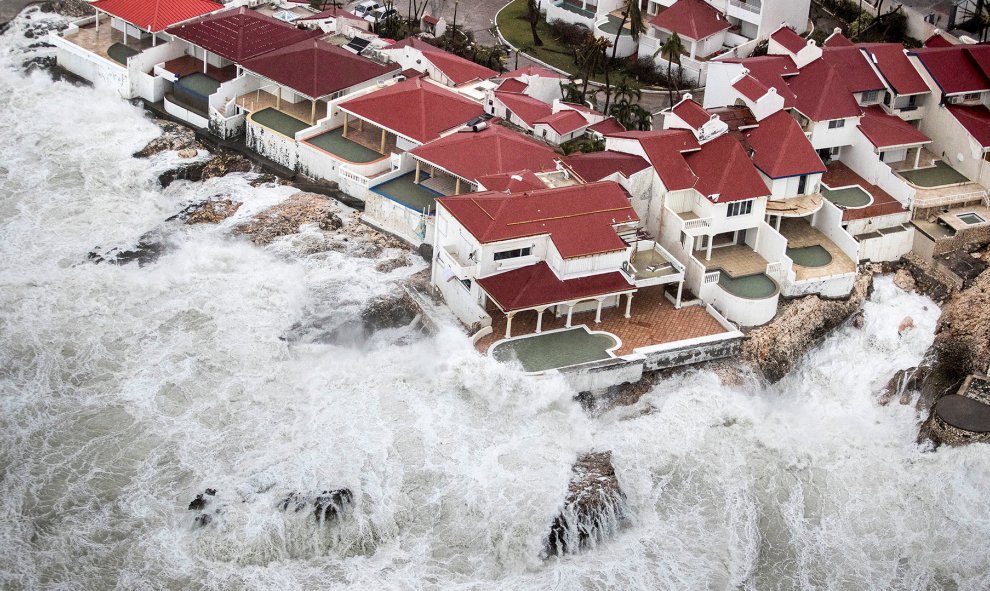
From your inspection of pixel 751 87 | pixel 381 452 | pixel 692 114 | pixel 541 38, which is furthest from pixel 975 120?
pixel 381 452

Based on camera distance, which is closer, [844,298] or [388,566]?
[388,566]

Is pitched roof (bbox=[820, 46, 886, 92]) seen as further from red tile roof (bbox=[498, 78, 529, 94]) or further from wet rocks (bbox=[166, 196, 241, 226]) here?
wet rocks (bbox=[166, 196, 241, 226])

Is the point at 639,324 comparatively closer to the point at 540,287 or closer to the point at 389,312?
the point at 540,287

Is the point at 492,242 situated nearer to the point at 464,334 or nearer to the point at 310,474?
the point at 464,334

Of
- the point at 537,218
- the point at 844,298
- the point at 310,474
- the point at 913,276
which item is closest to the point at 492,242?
the point at 537,218

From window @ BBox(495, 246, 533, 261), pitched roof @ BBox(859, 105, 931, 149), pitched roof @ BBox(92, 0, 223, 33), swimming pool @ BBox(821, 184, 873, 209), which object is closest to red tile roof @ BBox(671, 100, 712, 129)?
swimming pool @ BBox(821, 184, 873, 209)
